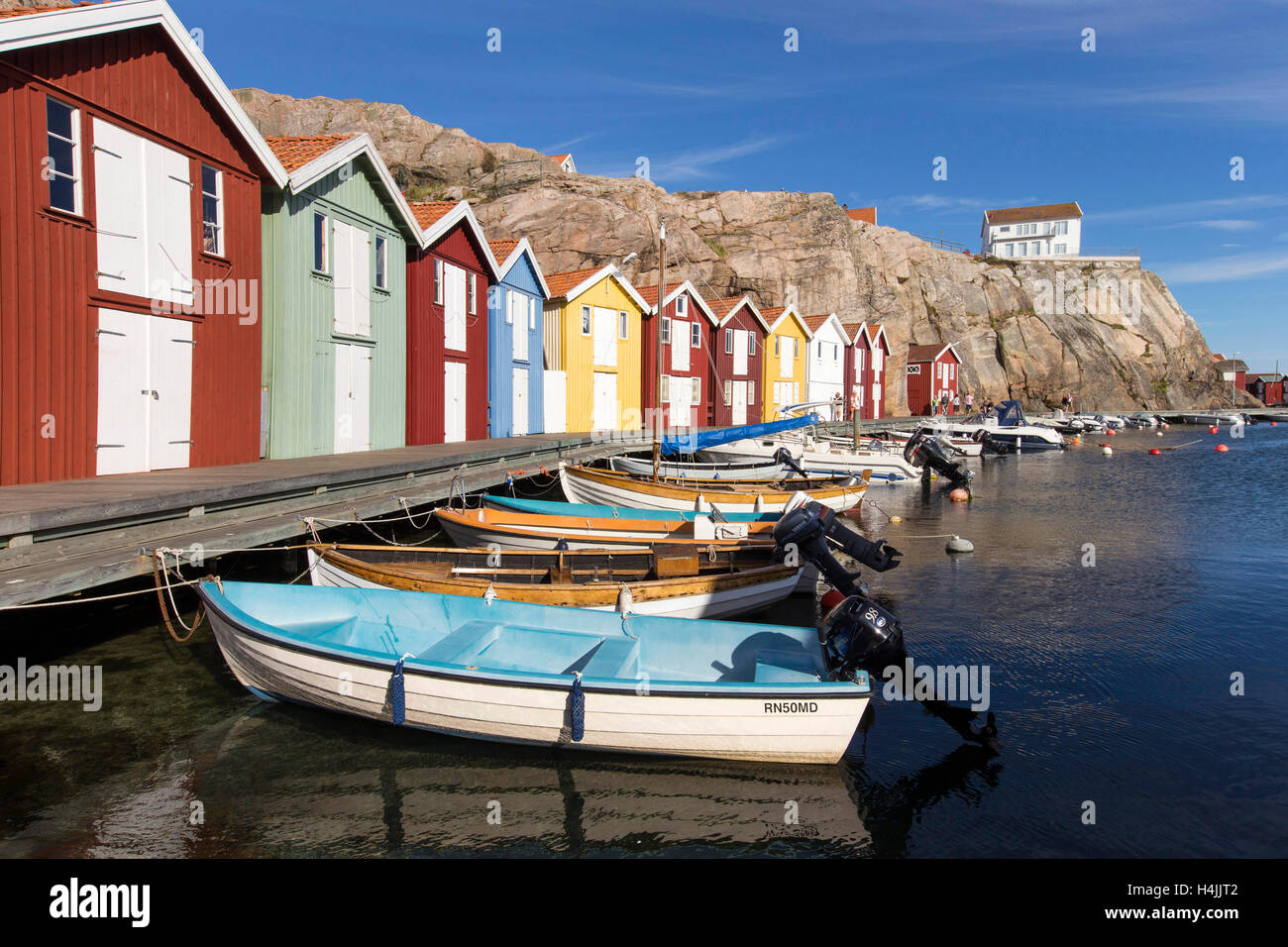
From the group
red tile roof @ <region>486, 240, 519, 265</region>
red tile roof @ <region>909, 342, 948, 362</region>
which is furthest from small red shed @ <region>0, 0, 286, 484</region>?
red tile roof @ <region>909, 342, 948, 362</region>

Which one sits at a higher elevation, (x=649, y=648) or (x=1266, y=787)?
(x=649, y=648)

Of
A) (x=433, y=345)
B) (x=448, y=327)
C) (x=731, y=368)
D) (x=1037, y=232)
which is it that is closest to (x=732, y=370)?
(x=731, y=368)

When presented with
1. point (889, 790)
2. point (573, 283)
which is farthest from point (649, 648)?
point (573, 283)

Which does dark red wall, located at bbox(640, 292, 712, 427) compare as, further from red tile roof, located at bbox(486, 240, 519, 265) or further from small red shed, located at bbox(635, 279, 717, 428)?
red tile roof, located at bbox(486, 240, 519, 265)

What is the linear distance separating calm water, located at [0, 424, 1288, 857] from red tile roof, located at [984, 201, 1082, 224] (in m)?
125

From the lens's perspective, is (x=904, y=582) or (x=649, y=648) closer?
Answer: (x=649, y=648)

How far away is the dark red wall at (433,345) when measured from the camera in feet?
80.3

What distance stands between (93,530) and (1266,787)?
1373 centimetres

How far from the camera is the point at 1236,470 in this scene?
40688 millimetres

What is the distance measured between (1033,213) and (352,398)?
127 meters

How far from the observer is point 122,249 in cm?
1391

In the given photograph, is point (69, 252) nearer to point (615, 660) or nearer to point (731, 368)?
point (615, 660)
